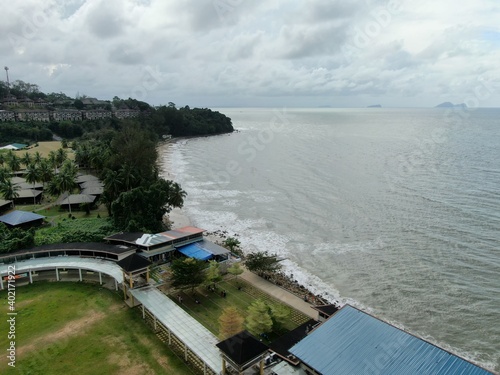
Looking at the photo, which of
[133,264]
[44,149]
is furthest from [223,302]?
[44,149]

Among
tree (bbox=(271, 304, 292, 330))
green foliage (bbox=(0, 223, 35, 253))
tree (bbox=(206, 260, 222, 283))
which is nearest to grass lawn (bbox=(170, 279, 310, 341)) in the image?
tree (bbox=(271, 304, 292, 330))

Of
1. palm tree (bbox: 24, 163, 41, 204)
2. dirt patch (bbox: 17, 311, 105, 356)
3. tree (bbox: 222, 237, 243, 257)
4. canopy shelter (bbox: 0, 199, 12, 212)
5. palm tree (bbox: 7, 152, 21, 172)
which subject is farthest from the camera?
palm tree (bbox: 7, 152, 21, 172)

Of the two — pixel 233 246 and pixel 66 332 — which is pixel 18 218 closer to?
pixel 66 332

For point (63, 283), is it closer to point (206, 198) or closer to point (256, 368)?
point (256, 368)

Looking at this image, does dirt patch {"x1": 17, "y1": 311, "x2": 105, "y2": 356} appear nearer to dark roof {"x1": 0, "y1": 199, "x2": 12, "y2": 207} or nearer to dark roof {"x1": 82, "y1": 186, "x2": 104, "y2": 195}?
dark roof {"x1": 82, "y1": 186, "x2": 104, "y2": 195}

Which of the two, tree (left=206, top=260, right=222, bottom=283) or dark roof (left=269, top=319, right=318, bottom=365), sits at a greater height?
tree (left=206, top=260, right=222, bottom=283)

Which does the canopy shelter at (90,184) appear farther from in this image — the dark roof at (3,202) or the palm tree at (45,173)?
the dark roof at (3,202)

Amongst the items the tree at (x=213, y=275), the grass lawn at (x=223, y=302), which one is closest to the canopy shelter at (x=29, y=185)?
the grass lawn at (x=223, y=302)
